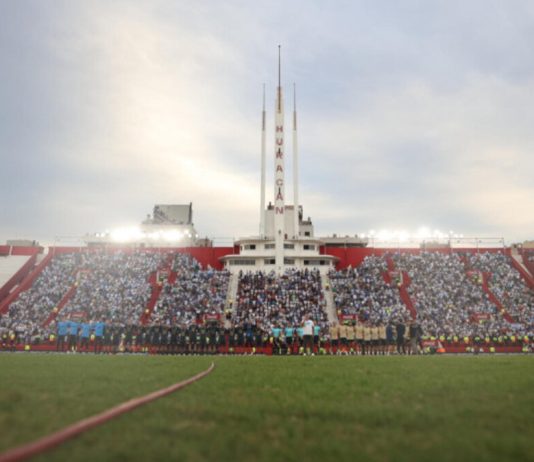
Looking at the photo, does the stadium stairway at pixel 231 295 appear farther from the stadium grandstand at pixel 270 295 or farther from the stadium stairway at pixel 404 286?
the stadium stairway at pixel 404 286

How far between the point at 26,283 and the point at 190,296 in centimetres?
2192

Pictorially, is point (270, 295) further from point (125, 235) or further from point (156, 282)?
point (125, 235)

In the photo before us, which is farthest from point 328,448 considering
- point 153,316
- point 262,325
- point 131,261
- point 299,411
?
point 131,261

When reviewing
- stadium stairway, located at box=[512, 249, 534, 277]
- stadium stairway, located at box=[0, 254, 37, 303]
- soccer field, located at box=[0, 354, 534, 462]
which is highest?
stadium stairway, located at box=[512, 249, 534, 277]

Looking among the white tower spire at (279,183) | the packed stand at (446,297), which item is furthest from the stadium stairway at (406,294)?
the white tower spire at (279,183)

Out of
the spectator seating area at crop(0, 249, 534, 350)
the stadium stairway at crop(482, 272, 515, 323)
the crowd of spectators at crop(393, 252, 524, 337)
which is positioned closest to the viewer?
the crowd of spectators at crop(393, 252, 524, 337)

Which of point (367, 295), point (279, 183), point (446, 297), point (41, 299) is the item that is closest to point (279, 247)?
point (279, 183)

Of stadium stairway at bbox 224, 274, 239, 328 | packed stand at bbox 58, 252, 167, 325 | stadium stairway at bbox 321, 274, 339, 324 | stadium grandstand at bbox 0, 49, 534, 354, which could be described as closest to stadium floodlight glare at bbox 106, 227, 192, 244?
stadium grandstand at bbox 0, 49, 534, 354

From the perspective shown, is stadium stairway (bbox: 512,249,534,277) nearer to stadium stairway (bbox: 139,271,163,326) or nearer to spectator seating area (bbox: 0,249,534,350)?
spectator seating area (bbox: 0,249,534,350)

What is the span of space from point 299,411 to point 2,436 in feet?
13.6

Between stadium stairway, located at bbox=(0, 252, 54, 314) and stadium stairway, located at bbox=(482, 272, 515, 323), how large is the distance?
57385 millimetres

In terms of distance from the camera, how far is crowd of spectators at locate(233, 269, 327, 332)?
4553 centimetres

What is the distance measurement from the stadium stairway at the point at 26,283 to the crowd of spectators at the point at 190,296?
17.5 m

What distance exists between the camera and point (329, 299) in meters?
52.2
